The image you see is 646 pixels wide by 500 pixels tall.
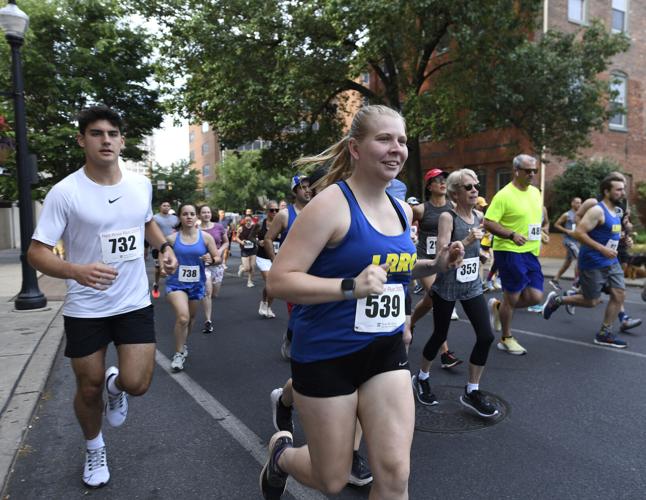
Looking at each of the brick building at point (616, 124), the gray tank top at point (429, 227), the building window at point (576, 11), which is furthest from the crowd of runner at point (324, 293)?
the building window at point (576, 11)

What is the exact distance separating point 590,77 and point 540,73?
2.17 m

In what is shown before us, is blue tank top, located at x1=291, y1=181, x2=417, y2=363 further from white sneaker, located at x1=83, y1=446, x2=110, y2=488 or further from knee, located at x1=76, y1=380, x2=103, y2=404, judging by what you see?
white sneaker, located at x1=83, y1=446, x2=110, y2=488

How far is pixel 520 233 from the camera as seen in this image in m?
5.27

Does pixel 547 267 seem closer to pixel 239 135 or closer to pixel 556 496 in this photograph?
pixel 239 135

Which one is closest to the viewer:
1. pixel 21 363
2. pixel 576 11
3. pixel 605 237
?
pixel 21 363

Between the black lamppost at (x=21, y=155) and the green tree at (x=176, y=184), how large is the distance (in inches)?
1555

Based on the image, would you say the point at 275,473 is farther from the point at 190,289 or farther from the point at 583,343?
the point at 583,343

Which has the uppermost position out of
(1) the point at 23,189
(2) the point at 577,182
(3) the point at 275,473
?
(2) the point at 577,182

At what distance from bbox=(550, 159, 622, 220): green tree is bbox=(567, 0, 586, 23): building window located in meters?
5.93

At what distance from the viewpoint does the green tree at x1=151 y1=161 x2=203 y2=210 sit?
48219mm

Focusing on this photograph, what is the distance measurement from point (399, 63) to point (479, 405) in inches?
589

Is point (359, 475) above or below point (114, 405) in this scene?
below

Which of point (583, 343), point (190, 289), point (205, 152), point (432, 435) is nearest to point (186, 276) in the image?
point (190, 289)

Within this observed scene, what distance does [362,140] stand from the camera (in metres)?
2.17
